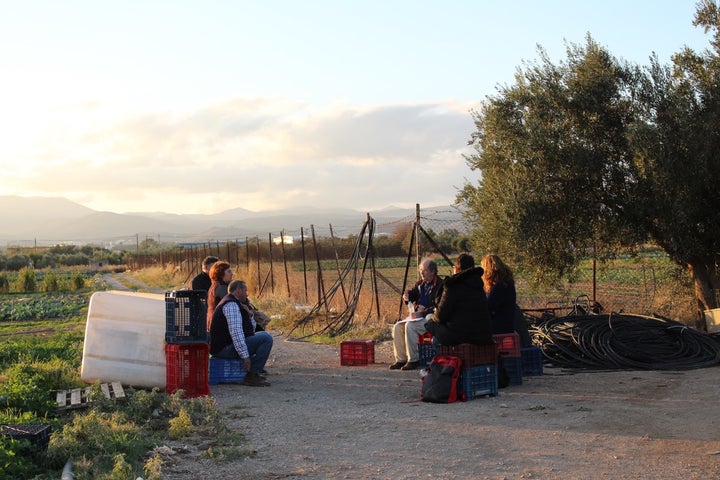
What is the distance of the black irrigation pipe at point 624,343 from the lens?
11.1 meters

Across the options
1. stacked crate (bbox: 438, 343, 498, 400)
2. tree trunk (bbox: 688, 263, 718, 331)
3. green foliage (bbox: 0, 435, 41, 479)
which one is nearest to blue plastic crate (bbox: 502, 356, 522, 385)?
stacked crate (bbox: 438, 343, 498, 400)

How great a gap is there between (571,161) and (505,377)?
5867 mm

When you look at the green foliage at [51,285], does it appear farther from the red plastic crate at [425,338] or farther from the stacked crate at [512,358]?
the stacked crate at [512,358]

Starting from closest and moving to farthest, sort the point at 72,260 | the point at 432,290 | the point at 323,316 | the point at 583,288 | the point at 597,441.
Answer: the point at 597,441
the point at 432,290
the point at 323,316
the point at 583,288
the point at 72,260

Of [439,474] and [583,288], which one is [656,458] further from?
[583,288]

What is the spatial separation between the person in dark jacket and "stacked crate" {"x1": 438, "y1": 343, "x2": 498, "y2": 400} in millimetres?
946

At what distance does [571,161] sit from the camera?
14.5 meters

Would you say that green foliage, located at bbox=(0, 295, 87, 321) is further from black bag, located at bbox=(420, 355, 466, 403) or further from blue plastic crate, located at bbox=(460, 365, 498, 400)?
blue plastic crate, located at bbox=(460, 365, 498, 400)

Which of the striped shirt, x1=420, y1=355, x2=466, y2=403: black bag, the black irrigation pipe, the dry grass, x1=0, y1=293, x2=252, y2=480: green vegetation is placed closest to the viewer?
x1=0, y1=293, x2=252, y2=480: green vegetation

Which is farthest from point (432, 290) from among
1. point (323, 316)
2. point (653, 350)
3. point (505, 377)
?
point (323, 316)

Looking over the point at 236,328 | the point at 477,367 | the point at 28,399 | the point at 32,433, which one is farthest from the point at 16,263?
the point at 32,433

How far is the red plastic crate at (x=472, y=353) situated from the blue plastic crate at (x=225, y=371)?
283 cm

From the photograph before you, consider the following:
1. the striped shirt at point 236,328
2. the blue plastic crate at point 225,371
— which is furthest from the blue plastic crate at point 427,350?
the blue plastic crate at point 225,371

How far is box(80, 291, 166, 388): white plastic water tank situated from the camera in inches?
388
